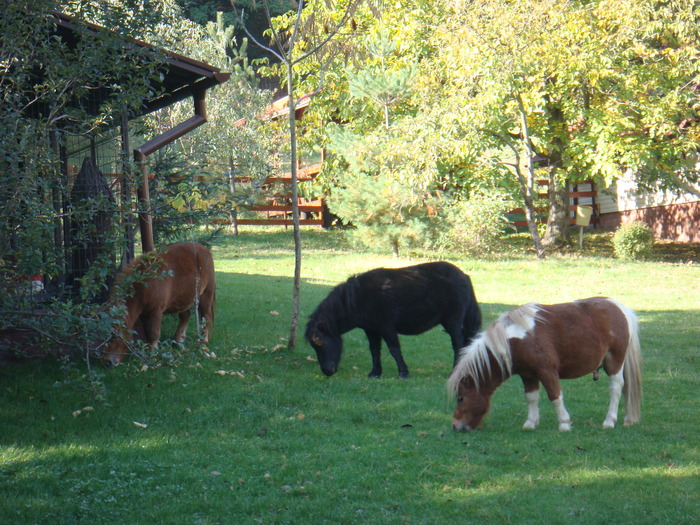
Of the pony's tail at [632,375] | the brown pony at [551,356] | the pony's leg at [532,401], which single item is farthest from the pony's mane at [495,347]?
the pony's tail at [632,375]

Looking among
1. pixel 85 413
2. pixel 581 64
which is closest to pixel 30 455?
pixel 85 413

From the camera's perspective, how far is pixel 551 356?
641 centimetres

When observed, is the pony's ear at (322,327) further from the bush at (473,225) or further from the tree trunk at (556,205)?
the tree trunk at (556,205)

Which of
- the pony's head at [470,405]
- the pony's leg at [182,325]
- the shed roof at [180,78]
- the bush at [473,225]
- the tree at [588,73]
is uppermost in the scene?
the tree at [588,73]

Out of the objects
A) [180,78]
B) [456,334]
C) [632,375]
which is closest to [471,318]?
[456,334]

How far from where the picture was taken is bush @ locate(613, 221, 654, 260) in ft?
78.2

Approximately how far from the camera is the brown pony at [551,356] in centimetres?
642

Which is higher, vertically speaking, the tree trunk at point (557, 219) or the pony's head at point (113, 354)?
the tree trunk at point (557, 219)

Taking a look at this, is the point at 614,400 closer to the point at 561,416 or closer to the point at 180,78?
the point at 561,416

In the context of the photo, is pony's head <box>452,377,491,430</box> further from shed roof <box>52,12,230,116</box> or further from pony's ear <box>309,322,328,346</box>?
shed roof <box>52,12,230,116</box>

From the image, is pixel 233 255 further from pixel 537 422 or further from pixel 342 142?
pixel 537 422

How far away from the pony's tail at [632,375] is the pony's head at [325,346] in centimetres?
351

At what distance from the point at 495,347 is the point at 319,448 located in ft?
5.93

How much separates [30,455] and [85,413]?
3.59 feet
